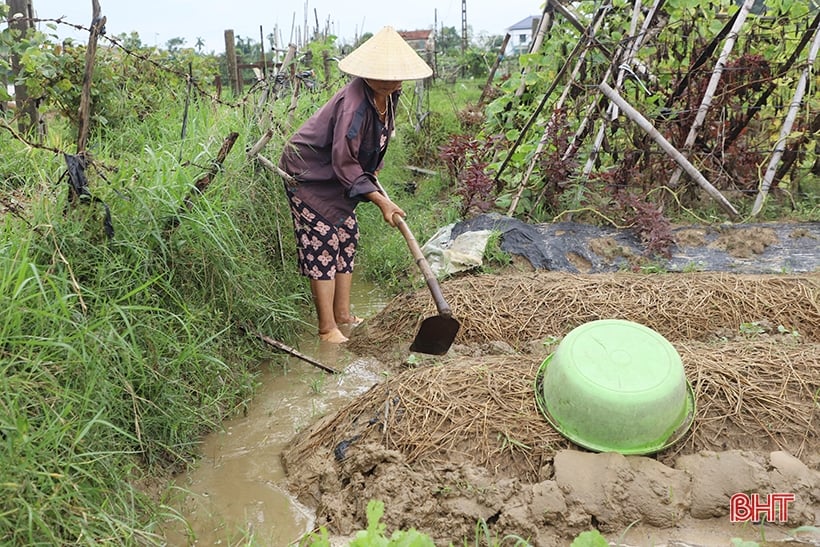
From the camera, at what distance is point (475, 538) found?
2436mm

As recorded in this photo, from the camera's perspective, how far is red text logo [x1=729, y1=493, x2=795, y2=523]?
8.17 ft

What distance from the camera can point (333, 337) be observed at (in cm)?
444

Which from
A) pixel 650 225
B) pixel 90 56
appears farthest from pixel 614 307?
pixel 90 56

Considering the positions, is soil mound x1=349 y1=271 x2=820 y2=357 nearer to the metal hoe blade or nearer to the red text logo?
the metal hoe blade

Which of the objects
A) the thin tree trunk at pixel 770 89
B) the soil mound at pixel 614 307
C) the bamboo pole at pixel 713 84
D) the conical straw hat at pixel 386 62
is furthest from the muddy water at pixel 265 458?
the thin tree trunk at pixel 770 89

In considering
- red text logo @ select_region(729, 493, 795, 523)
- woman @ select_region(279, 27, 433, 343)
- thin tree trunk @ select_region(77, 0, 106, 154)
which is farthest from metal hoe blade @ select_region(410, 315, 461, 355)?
thin tree trunk @ select_region(77, 0, 106, 154)

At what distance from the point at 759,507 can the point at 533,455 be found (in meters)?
0.82

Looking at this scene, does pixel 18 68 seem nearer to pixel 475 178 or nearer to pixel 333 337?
pixel 333 337

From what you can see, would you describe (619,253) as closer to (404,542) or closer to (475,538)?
(475,538)

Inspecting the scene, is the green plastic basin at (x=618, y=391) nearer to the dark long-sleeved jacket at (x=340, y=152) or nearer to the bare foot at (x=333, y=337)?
the dark long-sleeved jacket at (x=340, y=152)

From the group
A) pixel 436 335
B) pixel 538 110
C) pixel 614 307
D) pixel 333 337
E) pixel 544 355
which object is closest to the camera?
pixel 544 355

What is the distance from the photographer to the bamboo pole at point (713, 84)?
220 inches

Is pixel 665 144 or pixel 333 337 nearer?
pixel 333 337

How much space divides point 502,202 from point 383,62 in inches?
92.8
